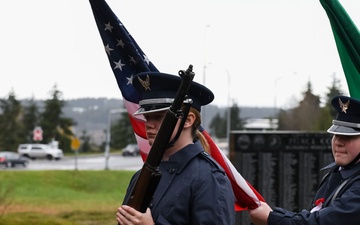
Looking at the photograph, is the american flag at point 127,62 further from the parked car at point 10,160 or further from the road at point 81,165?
the parked car at point 10,160

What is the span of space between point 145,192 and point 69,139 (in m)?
75.4

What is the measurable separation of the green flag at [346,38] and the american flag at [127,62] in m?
1.08

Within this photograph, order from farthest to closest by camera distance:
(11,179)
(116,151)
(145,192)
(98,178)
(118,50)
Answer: (116,151), (98,178), (11,179), (118,50), (145,192)

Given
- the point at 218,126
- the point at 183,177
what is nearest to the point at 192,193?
the point at 183,177

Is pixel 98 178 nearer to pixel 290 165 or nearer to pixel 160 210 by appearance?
pixel 290 165

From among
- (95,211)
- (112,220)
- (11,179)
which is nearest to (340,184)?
(112,220)

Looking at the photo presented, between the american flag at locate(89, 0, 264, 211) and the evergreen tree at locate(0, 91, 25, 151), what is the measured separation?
6446 centimetres

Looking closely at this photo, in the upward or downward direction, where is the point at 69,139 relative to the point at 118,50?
downward

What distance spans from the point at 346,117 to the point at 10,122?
218 feet

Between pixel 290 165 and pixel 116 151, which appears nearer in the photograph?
pixel 290 165

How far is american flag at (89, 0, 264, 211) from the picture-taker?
14.6 feet

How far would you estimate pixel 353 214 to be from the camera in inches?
165

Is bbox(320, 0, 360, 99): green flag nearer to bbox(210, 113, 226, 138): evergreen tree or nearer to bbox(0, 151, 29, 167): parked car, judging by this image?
bbox(0, 151, 29, 167): parked car

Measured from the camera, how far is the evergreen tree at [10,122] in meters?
68.4
